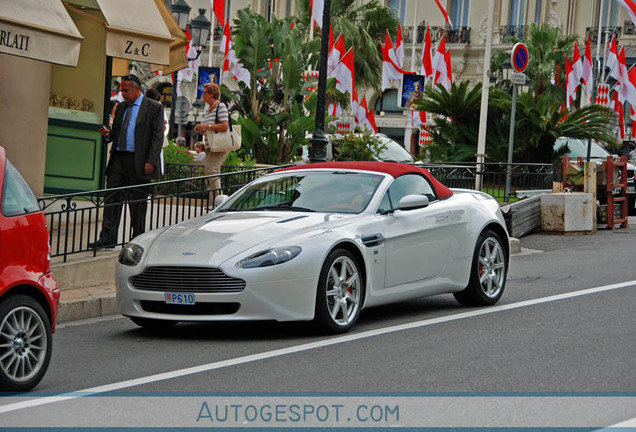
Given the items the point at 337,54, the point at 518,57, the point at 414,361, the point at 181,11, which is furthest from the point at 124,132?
the point at 337,54

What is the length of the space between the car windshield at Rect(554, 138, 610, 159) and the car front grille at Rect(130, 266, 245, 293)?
60.7 feet

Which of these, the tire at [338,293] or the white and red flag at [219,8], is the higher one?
the white and red flag at [219,8]

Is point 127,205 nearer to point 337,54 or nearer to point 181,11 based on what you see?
point 181,11

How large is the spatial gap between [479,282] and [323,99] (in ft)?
23.5

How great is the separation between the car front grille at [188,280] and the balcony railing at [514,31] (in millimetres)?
52431

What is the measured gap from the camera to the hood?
904 cm

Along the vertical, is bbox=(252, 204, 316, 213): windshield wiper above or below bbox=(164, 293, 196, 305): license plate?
above

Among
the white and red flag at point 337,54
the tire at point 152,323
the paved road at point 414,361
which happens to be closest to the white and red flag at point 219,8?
the white and red flag at point 337,54

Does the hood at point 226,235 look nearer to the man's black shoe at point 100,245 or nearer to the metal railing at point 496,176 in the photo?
the man's black shoe at point 100,245

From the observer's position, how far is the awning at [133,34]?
1395cm

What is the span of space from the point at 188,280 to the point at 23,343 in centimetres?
214

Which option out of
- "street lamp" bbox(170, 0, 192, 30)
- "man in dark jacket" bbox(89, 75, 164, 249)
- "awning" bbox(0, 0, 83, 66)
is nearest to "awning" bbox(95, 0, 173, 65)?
"man in dark jacket" bbox(89, 75, 164, 249)

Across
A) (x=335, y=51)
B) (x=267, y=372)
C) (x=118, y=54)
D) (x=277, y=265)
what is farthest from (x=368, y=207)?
(x=335, y=51)

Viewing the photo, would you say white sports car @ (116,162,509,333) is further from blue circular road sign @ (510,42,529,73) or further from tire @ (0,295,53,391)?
blue circular road sign @ (510,42,529,73)
